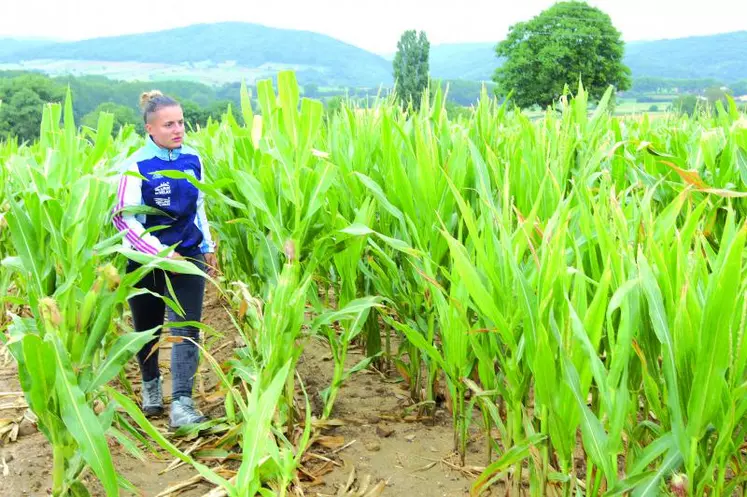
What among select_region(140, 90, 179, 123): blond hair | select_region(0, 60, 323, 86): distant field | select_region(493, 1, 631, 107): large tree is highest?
select_region(0, 60, 323, 86): distant field

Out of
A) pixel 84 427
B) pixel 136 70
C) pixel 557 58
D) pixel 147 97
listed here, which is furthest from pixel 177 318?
pixel 136 70

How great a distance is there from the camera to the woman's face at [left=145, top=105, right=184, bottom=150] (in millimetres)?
2926

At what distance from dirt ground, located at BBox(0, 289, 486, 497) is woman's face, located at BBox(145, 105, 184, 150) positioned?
117cm

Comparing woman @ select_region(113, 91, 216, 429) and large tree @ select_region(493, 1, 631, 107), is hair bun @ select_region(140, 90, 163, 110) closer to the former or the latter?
woman @ select_region(113, 91, 216, 429)

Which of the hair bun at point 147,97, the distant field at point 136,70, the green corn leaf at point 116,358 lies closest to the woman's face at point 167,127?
the hair bun at point 147,97

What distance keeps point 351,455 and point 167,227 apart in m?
1.26

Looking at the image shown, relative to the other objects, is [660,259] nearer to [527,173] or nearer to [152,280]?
[527,173]

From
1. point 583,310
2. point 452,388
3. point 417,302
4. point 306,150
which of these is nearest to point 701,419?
point 583,310

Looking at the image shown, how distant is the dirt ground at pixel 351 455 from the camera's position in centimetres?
240

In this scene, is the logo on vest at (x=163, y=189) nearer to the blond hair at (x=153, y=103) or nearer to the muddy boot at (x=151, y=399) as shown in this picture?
the blond hair at (x=153, y=103)

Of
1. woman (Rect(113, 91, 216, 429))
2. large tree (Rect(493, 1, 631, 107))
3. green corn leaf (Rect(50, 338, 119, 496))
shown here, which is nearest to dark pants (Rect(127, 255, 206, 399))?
woman (Rect(113, 91, 216, 429))

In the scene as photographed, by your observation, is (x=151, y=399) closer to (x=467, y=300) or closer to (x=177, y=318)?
(x=177, y=318)

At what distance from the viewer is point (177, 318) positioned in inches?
126

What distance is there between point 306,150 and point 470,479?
1.32 meters
